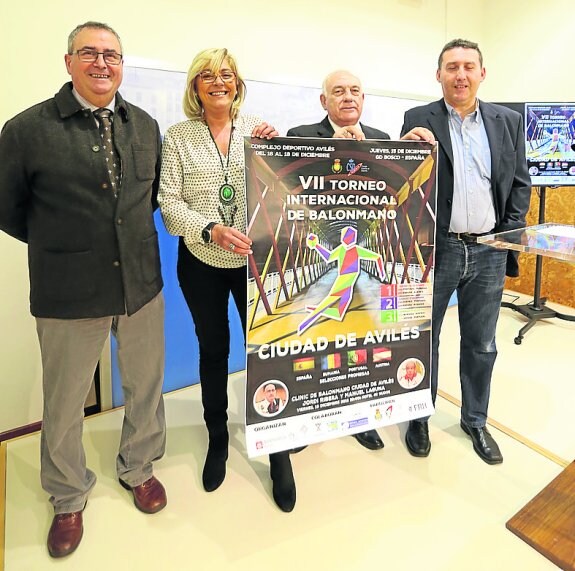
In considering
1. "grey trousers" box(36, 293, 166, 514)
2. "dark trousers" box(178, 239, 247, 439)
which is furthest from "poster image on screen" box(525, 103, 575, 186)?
"grey trousers" box(36, 293, 166, 514)

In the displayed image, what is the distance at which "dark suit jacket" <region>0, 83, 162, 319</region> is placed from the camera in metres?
1.41

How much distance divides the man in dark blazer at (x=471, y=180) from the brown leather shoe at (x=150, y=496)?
1.24m

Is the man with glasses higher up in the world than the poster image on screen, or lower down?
lower down

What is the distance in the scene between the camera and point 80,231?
145 cm

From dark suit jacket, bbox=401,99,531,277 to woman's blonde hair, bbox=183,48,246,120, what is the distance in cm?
73

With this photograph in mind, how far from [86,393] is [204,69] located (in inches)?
46.8

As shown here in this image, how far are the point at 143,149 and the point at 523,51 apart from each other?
3887mm

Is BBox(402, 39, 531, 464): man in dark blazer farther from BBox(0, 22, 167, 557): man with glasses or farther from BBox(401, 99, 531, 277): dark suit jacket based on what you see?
BBox(0, 22, 167, 557): man with glasses

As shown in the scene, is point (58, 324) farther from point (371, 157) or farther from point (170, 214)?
point (371, 157)

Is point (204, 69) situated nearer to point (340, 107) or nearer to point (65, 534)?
point (340, 107)

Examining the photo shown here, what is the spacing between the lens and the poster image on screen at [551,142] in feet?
11.0

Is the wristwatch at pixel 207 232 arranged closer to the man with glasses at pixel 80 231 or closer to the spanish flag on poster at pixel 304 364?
the man with glasses at pixel 80 231

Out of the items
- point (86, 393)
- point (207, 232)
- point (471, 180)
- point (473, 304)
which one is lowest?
point (86, 393)

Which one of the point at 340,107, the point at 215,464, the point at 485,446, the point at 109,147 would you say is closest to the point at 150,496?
the point at 215,464
